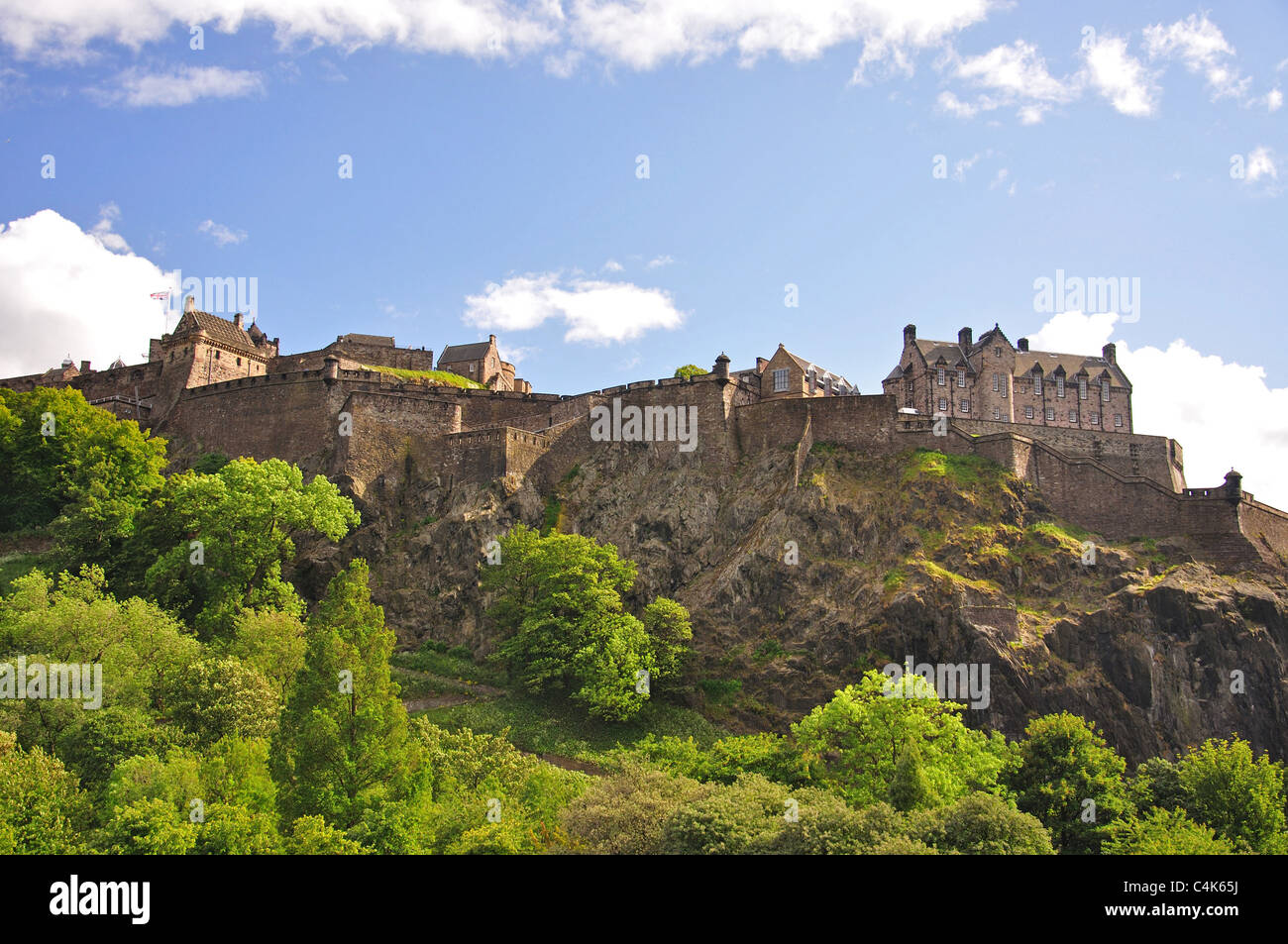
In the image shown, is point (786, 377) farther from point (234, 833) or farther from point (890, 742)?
point (234, 833)

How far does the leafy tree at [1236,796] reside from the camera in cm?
3422

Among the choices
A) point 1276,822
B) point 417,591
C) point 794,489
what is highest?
point 794,489

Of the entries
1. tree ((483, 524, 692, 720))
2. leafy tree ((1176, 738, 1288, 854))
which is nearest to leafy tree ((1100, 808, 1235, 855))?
leafy tree ((1176, 738, 1288, 854))

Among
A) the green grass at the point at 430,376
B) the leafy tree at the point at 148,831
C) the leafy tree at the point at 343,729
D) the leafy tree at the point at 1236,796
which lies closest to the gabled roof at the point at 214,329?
the green grass at the point at 430,376

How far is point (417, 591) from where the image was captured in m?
52.0

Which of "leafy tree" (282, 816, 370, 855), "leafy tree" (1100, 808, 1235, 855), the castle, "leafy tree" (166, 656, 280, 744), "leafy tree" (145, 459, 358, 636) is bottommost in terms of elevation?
"leafy tree" (1100, 808, 1235, 855)

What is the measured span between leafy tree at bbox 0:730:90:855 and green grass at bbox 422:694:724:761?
45.0ft

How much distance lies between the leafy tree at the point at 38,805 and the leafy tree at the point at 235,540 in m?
13.2

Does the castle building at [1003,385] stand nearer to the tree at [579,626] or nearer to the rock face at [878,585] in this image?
the rock face at [878,585]

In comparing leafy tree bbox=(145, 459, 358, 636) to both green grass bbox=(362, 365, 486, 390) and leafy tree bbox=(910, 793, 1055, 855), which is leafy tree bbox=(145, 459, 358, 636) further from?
leafy tree bbox=(910, 793, 1055, 855)

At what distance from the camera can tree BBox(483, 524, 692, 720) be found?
148 ft
